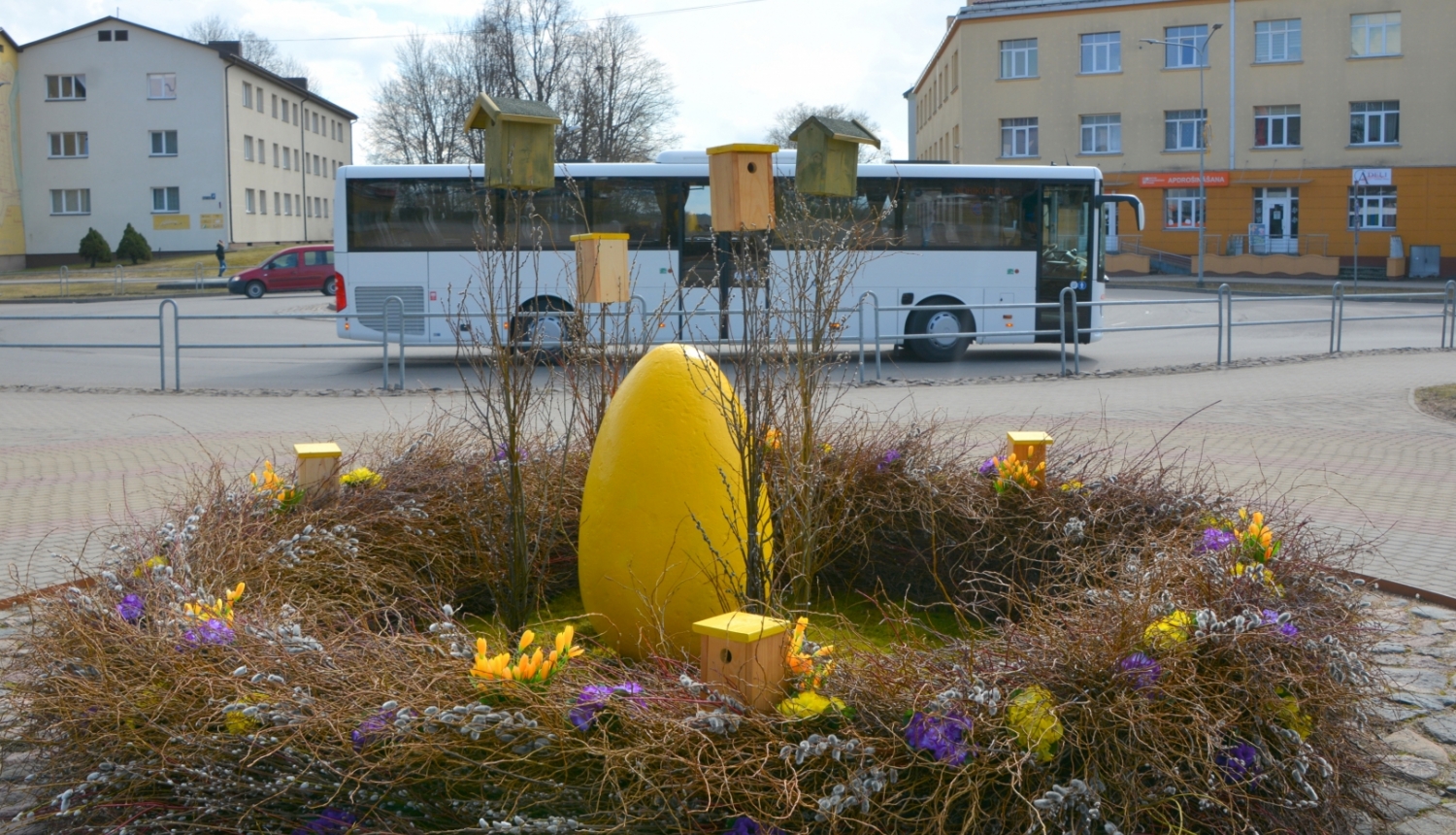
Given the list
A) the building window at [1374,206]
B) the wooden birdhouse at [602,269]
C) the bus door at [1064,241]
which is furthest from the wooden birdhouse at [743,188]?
the building window at [1374,206]

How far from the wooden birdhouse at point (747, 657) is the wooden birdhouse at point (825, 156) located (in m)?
2.16

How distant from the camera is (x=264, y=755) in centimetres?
303

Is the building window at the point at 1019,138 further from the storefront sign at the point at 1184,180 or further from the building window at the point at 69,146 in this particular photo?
the building window at the point at 69,146

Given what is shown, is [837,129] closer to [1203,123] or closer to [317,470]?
[317,470]

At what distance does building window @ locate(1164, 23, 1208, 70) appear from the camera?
157ft

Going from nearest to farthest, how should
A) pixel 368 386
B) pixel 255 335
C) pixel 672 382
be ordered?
1. pixel 672 382
2. pixel 368 386
3. pixel 255 335

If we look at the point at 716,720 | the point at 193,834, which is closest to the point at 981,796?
the point at 716,720

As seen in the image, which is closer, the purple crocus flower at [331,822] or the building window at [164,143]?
the purple crocus flower at [331,822]

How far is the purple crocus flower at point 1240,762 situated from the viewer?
3098mm

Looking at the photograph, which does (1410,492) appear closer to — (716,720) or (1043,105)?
(716,720)

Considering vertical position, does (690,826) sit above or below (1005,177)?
below

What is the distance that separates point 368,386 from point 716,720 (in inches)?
554

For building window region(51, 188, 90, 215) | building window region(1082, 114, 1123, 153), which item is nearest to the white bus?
building window region(1082, 114, 1123, 153)

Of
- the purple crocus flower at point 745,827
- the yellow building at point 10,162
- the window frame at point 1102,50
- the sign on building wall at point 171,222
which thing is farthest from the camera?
the sign on building wall at point 171,222
